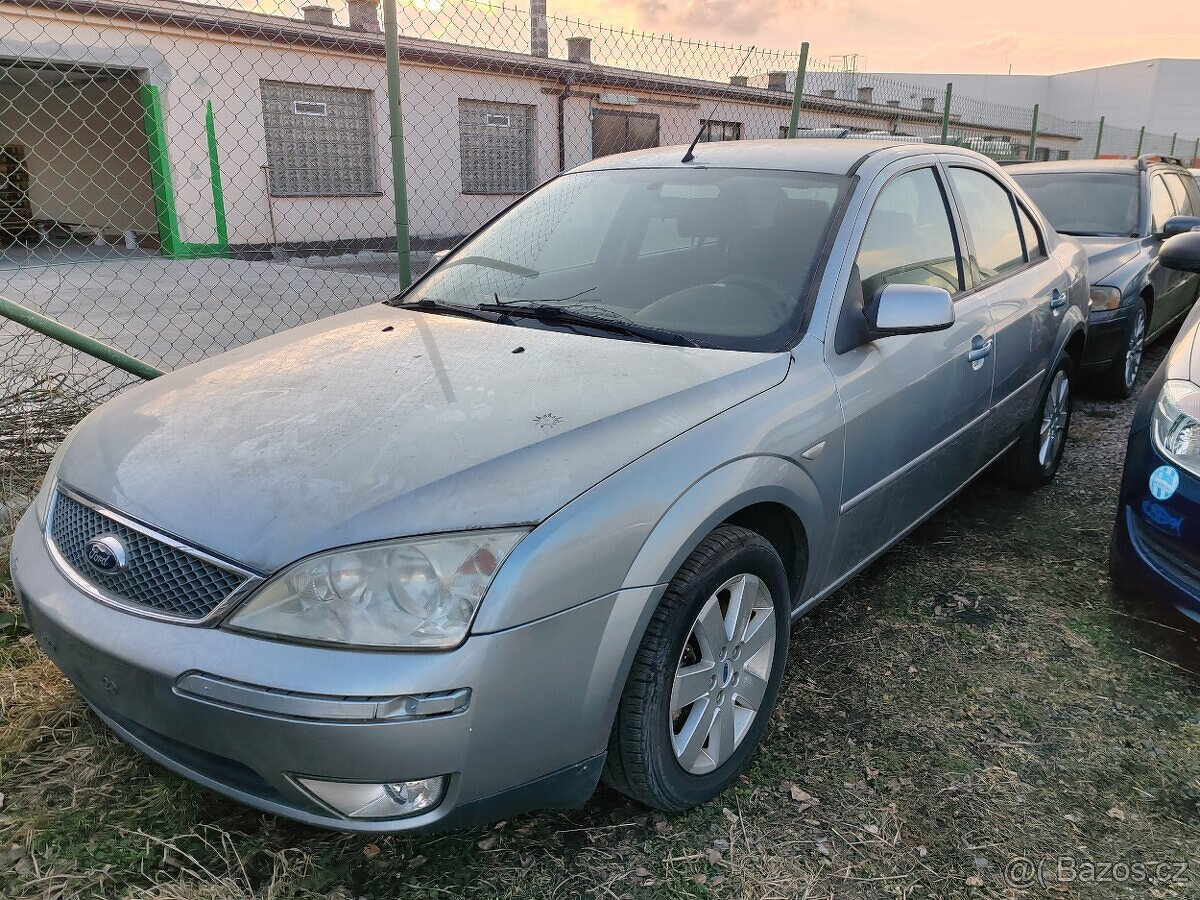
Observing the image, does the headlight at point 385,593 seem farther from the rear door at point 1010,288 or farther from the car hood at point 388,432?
the rear door at point 1010,288

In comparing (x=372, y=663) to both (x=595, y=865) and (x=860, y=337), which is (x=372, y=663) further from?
(x=860, y=337)

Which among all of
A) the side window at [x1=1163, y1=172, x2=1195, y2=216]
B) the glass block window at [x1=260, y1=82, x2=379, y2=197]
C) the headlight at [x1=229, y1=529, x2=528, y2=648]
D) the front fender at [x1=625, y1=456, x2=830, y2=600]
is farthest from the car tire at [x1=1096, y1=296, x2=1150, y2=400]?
the glass block window at [x1=260, y1=82, x2=379, y2=197]

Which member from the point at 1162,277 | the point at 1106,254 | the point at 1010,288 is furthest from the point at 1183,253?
the point at 1162,277

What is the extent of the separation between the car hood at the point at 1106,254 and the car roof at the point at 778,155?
2.69m

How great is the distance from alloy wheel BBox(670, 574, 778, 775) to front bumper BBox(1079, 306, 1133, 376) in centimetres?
416

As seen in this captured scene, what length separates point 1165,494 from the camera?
2715 millimetres

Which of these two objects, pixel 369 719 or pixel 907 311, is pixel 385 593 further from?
pixel 907 311

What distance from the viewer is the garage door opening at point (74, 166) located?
15242mm

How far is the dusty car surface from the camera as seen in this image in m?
5.45

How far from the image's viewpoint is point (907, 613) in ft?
10.3

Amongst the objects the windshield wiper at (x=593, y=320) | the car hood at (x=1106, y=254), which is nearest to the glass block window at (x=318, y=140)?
the car hood at (x=1106, y=254)

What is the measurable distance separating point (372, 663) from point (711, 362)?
1186mm

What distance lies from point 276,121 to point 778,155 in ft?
42.5

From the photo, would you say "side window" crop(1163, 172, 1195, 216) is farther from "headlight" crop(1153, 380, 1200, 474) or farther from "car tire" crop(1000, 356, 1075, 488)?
"headlight" crop(1153, 380, 1200, 474)
